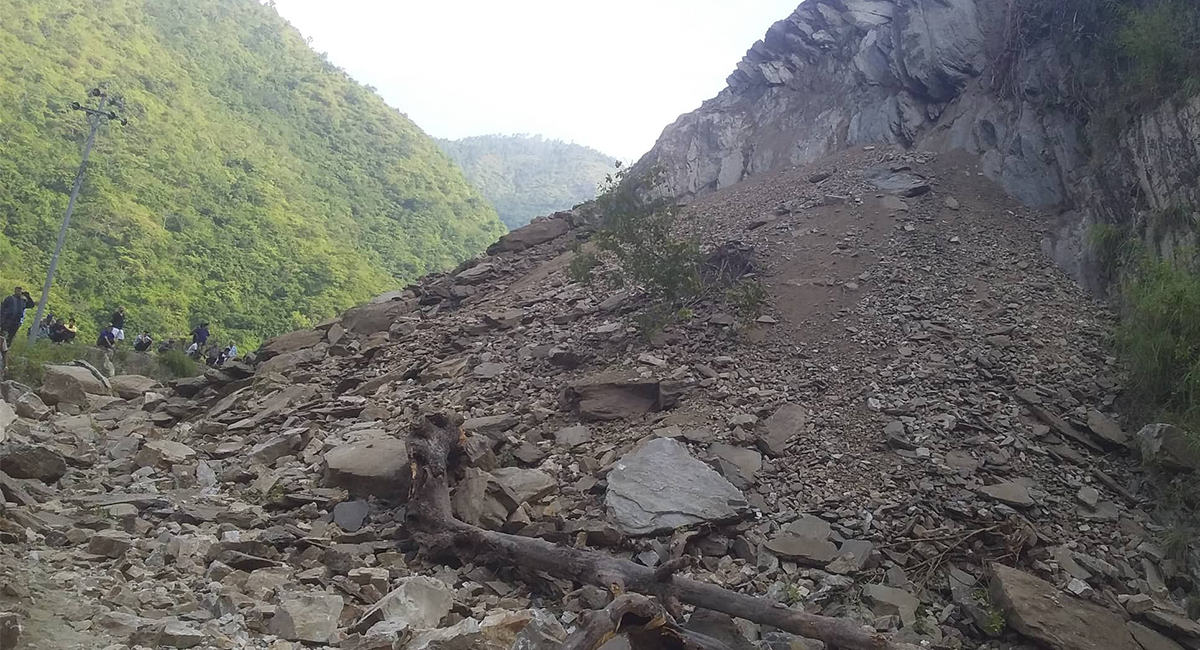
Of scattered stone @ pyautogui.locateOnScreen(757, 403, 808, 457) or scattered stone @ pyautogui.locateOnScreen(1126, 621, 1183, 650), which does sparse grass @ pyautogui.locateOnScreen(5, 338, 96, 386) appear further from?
scattered stone @ pyautogui.locateOnScreen(1126, 621, 1183, 650)

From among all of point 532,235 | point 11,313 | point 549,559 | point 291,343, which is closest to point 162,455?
point 549,559

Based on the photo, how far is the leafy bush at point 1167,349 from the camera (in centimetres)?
619

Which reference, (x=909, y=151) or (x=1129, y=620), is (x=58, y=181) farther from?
(x=1129, y=620)

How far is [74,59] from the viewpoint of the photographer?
32.8 meters

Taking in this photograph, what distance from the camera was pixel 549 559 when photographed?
5.17 metres

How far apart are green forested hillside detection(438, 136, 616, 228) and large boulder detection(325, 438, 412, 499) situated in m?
55.8

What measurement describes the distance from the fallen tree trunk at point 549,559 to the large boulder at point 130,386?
20.9ft

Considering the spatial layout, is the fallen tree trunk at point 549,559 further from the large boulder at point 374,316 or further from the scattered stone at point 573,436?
the large boulder at point 374,316

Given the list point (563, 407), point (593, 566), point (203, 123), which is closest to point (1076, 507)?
point (593, 566)

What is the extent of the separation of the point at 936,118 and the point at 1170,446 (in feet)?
35.6

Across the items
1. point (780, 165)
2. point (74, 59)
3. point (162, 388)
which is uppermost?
point (74, 59)

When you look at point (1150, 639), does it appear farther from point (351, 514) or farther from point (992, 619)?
point (351, 514)

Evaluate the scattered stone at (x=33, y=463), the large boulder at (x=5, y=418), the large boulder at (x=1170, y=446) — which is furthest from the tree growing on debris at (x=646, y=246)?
the large boulder at (x=5, y=418)

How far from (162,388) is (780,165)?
44.0 ft
